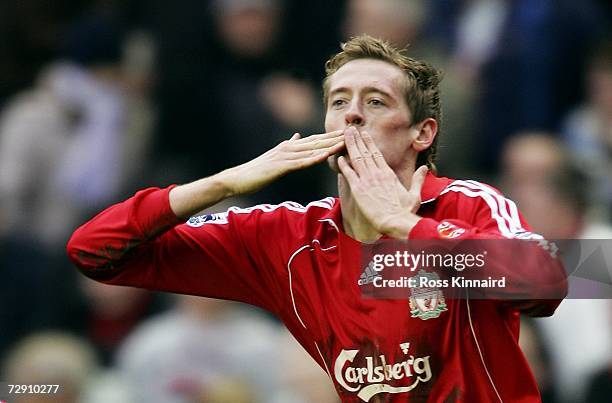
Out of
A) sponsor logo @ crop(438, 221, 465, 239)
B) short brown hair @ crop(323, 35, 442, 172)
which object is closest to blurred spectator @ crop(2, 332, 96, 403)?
short brown hair @ crop(323, 35, 442, 172)

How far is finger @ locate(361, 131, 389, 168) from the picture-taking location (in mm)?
5117

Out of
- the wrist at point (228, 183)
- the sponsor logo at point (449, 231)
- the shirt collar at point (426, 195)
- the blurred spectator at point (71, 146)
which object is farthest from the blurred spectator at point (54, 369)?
the sponsor logo at point (449, 231)

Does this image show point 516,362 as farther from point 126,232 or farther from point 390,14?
point 390,14

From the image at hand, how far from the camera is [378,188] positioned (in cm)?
503

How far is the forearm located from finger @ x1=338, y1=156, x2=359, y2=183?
413 mm

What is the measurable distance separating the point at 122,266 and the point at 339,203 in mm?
874

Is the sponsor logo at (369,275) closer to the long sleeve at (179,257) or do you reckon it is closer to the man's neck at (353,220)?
the man's neck at (353,220)

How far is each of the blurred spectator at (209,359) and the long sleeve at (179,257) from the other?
4.66 ft

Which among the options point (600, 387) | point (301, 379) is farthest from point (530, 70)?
point (301, 379)

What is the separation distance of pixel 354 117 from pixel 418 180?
35 cm

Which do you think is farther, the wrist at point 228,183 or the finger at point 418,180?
the wrist at point 228,183

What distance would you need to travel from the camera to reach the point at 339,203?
17.9 ft

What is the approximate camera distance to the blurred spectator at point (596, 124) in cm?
757

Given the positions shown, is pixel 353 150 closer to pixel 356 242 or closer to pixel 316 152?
pixel 316 152
